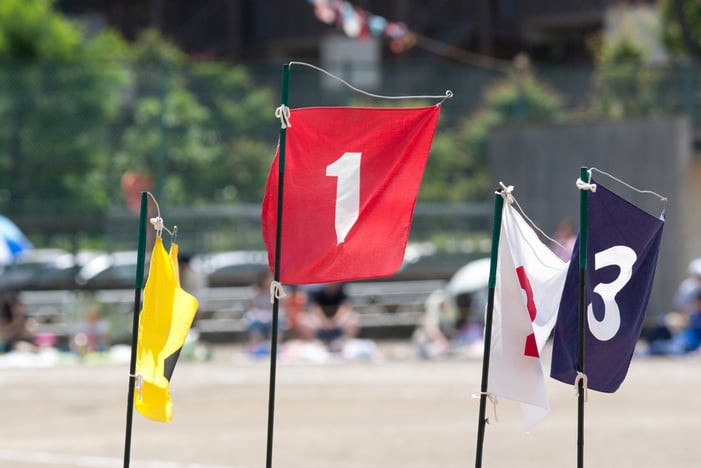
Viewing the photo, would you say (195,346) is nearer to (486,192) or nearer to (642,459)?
(486,192)

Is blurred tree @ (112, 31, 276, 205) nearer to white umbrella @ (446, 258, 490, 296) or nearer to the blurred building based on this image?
white umbrella @ (446, 258, 490, 296)

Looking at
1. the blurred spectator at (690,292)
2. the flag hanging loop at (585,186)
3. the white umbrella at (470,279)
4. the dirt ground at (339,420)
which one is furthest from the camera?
the white umbrella at (470,279)

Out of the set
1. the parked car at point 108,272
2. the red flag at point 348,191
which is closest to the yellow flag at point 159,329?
the red flag at point 348,191

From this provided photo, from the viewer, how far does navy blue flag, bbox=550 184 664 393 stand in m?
4.86

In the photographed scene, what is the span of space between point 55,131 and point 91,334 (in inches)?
147

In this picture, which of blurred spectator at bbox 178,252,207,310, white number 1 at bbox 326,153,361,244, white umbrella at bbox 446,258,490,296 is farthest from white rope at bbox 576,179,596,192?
white umbrella at bbox 446,258,490,296

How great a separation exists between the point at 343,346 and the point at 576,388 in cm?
1334

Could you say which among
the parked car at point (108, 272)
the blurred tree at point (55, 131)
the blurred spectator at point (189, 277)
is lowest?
the blurred spectator at point (189, 277)

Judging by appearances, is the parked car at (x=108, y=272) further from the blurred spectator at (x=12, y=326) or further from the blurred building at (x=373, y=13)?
the blurred building at (x=373, y=13)

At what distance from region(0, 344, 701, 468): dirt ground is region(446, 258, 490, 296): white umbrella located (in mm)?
1947

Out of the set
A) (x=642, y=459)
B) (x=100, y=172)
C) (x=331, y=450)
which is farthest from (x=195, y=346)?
(x=642, y=459)

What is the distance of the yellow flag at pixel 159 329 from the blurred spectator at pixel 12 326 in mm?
13705

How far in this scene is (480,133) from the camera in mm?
21594

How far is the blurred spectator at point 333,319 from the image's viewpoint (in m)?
18.0
